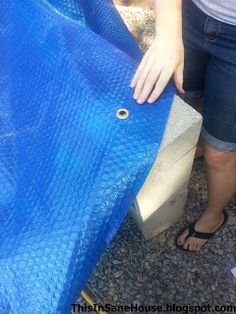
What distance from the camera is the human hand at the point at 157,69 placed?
113cm

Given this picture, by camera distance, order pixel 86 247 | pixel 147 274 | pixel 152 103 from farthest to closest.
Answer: pixel 147 274
pixel 152 103
pixel 86 247

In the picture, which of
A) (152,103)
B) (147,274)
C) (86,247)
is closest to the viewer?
(86,247)

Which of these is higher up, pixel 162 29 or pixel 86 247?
pixel 162 29

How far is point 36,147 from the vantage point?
46.4 inches

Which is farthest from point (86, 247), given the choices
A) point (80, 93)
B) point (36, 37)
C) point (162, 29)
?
point (36, 37)

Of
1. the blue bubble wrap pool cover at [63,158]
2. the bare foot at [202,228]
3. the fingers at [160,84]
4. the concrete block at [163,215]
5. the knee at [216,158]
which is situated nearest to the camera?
the blue bubble wrap pool cover at [63,158]

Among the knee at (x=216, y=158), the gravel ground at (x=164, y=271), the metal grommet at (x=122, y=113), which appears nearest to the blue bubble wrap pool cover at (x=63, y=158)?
the metal grommet at (x=122, y=113)

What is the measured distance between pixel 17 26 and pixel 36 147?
2.00 ft

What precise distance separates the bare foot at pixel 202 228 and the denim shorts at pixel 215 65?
0.50 meters

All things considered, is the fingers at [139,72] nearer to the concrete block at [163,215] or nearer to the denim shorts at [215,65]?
the denim shorts at [215,65]

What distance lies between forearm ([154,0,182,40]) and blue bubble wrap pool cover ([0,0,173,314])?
168 millimetres

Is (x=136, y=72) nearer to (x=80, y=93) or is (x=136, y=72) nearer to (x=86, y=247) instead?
(x=80, y=93)

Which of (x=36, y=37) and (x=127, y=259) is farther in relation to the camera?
(x=127, y=259)

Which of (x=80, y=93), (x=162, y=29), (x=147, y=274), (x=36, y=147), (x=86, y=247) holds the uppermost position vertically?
(x=162, y=29)
